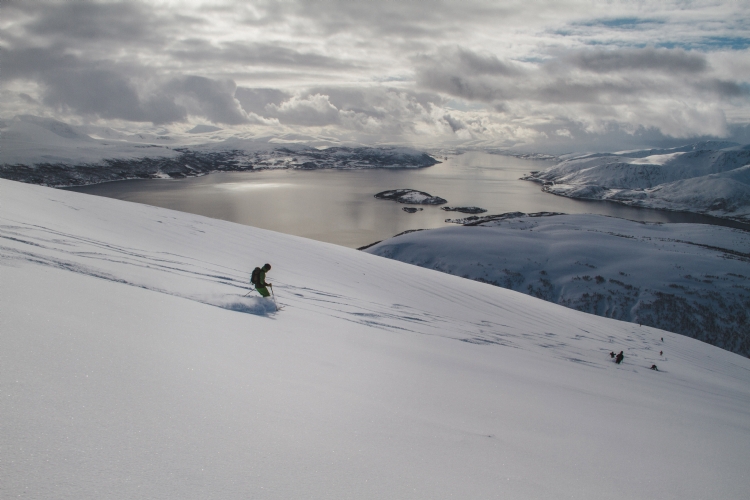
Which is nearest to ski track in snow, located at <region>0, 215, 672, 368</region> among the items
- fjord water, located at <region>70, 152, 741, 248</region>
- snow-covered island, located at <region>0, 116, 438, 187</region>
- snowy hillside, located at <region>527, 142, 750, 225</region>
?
fjord water, located at <region>70, 152, 741, 248</region>

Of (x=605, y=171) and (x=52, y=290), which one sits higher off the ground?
(x=605, y=171)

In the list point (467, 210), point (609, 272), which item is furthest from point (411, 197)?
point (609, 272)

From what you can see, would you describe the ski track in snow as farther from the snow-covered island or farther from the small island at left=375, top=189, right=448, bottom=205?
the snow-covered island

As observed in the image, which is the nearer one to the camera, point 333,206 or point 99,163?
point 333,206

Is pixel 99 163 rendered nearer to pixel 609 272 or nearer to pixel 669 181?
pixel 609 272

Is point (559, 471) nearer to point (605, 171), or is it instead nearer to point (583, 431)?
point (583, 431)

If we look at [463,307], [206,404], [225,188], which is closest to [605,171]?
[225,188]
